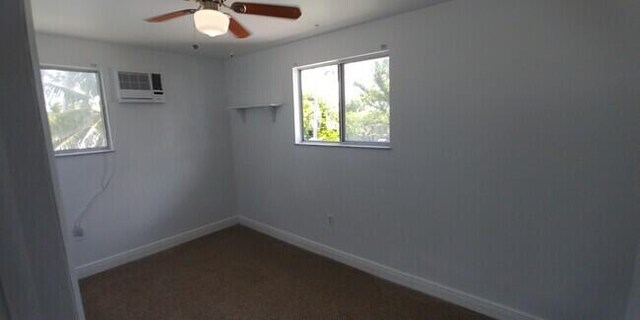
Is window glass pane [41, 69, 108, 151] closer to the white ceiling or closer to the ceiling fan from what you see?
the white ceiling

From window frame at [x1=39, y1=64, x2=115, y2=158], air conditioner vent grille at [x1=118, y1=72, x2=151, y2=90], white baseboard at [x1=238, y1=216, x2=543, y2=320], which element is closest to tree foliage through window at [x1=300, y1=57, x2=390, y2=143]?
white baseboard at [x1=238, y1=216, x2=543, y2=320]

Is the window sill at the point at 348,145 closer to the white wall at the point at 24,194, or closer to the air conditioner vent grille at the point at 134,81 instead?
the air conditioner vent grille at the point at 134,81

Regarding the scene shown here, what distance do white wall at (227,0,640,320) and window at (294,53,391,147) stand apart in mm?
166

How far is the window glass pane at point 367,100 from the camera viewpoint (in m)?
2.84

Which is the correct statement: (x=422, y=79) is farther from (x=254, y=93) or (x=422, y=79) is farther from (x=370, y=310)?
(x=254, y=93)

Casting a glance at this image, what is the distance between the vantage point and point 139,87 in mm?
3379

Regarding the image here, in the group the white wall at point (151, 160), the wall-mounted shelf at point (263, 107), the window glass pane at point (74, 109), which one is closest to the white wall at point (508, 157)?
the wall-mounted shelf at point (263, 107)

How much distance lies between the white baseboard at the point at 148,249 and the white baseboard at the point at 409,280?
31.6 inches

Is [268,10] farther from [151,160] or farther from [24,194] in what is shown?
[151,160]

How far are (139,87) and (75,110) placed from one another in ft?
2.05

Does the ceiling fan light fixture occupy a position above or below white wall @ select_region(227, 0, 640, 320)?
above

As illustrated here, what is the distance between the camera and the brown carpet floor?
2.44 m

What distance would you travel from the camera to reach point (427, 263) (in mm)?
2639

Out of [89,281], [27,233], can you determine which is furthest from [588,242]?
[89,281]
